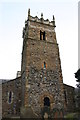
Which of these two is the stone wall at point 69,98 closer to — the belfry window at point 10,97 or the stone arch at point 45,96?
the stone arch at point 45,96

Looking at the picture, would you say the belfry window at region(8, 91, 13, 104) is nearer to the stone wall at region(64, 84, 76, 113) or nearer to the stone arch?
the stone arch

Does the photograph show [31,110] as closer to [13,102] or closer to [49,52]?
[13,102]

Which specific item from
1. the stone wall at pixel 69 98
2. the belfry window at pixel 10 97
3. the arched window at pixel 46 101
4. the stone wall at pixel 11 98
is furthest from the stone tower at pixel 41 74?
the stone wall at pixel 69 98

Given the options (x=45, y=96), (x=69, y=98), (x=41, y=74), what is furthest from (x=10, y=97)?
(x=69, y=98)

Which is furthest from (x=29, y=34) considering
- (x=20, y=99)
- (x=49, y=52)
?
(x=20, y=99)

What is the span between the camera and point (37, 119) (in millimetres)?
15992

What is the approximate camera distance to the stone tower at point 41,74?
16.8 metres

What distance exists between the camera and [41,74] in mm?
18797

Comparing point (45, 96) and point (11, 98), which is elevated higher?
point (45, 96)

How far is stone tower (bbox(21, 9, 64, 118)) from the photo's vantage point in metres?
16.8

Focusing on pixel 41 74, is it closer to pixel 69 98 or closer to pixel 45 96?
pixel 45 96

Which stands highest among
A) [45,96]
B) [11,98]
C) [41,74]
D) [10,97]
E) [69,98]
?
[41,74]

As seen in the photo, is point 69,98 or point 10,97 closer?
point 10,97

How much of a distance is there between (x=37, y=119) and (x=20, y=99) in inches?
191
